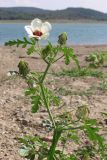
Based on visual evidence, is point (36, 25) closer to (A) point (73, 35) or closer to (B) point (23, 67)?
(B) point (23, 67)

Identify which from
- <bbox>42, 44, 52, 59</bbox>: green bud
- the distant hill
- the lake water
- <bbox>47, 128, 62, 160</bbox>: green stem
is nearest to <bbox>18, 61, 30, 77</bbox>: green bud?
<bbox>42, 44, 52, 59</bbox>: green bud

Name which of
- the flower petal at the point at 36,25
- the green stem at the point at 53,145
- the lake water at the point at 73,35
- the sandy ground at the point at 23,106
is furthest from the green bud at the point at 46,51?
the lake water at the point at 73,35

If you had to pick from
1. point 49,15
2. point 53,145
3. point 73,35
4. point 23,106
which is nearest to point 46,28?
point 53,145

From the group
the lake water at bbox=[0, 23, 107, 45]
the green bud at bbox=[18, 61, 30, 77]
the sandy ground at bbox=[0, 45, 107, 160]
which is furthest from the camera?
the lake water at bbox=[0, 23, 107, 45]

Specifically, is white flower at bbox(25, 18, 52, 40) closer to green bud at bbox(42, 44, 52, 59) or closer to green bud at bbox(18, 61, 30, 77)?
green bud at bbox(42, 44, 52, 59)

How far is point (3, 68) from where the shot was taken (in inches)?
494

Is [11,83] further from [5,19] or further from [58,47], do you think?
[5,19]

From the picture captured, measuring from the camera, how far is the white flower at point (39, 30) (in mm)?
3350

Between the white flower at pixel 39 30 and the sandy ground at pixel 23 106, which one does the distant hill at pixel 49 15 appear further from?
the white flower at pixel 39 30

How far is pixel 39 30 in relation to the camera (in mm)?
3408

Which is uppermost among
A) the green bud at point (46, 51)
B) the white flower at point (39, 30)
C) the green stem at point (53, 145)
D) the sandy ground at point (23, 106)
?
the white flower at point (39, 30)

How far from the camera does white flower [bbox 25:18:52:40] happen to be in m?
3.35

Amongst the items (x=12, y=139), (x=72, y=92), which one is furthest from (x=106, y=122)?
(x=72, y=92)

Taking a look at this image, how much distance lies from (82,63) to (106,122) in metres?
7.77
